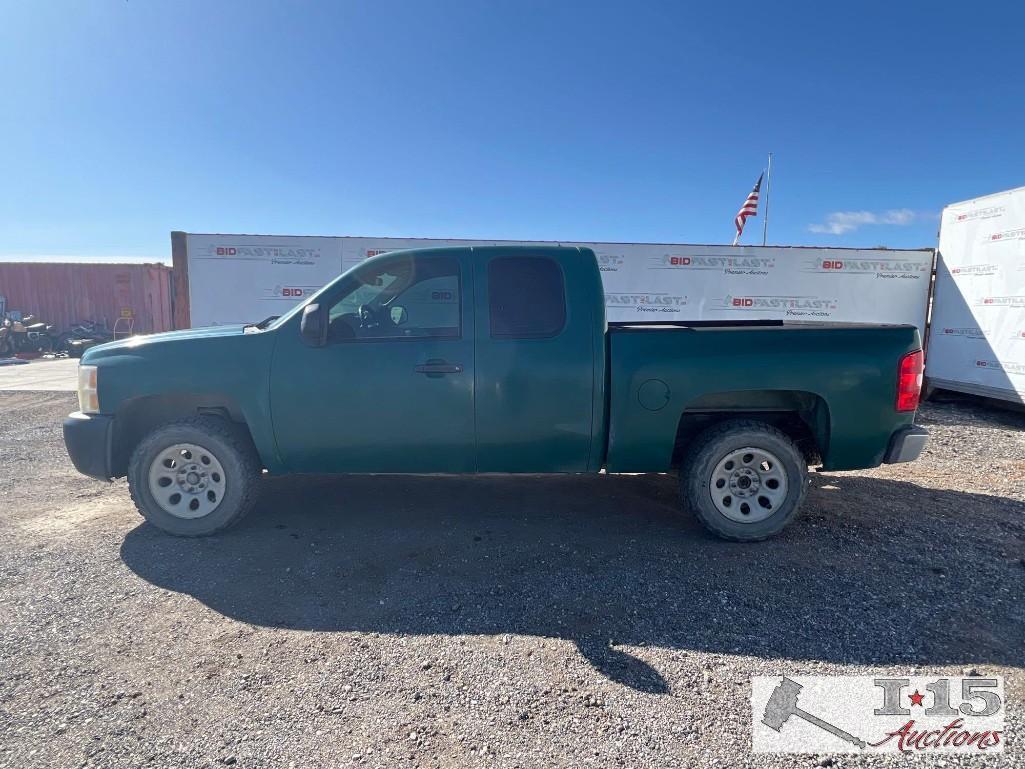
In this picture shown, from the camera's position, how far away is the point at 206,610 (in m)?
3.09

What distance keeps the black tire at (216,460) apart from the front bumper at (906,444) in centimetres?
435

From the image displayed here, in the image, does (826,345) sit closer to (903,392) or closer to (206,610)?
(903,392)

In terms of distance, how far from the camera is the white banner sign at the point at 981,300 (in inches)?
309

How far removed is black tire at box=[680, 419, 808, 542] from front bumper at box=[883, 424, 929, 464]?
0.58 m

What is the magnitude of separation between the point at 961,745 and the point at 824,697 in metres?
0.47

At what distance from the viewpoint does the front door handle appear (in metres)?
3.75

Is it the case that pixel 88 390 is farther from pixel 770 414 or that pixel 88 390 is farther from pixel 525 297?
pixel 770 414

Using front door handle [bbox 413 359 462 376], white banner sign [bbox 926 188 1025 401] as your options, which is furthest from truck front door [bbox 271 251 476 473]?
white banner sign [bbox 926 188 1025 401]

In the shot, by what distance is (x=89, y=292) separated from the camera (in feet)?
65.9

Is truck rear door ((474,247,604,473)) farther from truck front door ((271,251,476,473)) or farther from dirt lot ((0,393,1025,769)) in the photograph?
dirt lot ((0,393,1025,769))

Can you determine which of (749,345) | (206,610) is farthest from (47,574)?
(749,345)

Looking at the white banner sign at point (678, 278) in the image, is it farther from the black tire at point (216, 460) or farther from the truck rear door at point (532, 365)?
the black tire at point (216, 460)

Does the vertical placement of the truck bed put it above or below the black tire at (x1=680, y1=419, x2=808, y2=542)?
above

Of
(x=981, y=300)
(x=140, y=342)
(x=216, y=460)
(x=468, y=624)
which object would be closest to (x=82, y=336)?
(x=140, y=342)
